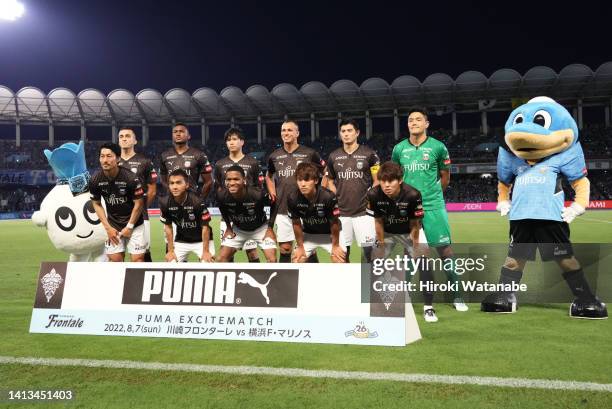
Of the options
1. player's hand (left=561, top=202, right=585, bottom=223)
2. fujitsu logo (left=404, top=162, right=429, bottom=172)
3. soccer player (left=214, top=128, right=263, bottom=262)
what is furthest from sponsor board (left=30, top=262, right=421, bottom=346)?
soccer player (left=214, top=128, right=263, bottom=262)

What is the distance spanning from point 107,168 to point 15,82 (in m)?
67.0

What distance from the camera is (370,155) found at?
6.26 meters

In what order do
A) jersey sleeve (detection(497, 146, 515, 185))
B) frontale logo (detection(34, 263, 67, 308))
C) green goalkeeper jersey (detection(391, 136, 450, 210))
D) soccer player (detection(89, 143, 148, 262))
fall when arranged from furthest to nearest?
1. soccer player (detection(89, 143, 148, 262))
2. green goalkeeper jersey (detection(391, 136, 450, 210))
3. jersey sleeve (detection(497, 146, 515, 185))
4. frontale logo (detection(34, 263, 67, 308))

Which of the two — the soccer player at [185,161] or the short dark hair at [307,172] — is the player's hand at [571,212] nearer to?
the short dark hair at [307,172]

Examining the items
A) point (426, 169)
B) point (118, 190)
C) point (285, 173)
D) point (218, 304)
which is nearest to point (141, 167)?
point (118, 190)

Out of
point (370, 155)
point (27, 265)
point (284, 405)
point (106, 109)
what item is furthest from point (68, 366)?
point (106, 109)

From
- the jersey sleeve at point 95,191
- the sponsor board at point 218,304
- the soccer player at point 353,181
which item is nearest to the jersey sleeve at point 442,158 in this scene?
the soccer player at point 353,181

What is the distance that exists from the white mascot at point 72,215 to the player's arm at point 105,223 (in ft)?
1.59

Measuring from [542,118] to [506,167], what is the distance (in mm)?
706

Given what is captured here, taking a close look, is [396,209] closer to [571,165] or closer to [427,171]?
[427,171]

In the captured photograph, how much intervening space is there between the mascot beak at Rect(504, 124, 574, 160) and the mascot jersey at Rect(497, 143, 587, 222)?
0.11m

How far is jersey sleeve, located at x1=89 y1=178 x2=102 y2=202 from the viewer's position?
6094 millimetres

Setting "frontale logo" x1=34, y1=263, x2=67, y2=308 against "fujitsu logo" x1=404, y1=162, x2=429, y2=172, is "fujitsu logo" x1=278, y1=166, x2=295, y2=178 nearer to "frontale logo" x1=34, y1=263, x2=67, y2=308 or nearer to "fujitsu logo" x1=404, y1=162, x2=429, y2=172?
"fujitsu logo" x1=404, y1=162, x2=429, y2=172

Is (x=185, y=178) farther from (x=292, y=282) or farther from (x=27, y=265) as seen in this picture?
(x=27, y=265)
